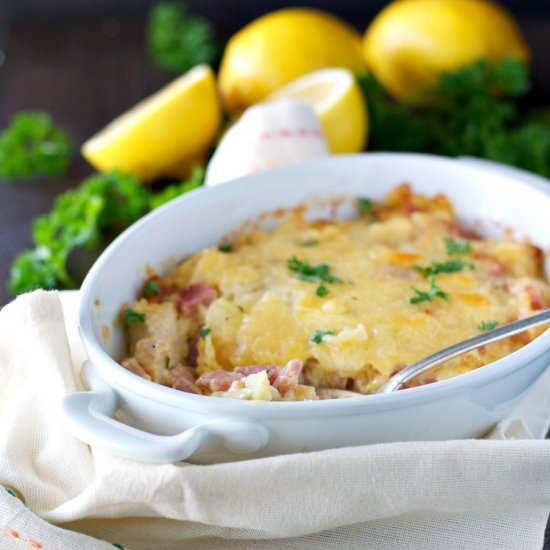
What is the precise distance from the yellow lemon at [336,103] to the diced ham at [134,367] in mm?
1272

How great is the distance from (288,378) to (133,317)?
418mm

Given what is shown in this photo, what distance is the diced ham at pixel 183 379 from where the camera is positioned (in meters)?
1.78

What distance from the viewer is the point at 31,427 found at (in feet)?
5.54

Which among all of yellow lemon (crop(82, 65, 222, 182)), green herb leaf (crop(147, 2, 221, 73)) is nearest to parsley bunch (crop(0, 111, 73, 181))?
yellow lemon (crop(82, 65, 222, 182))

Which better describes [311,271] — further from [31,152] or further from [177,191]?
[31,152]

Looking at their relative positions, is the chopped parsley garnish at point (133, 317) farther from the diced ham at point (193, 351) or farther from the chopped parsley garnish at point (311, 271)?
the chopped parsley garnish at point (311, 271)

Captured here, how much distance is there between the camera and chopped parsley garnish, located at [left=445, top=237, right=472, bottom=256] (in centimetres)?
221

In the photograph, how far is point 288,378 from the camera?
1699mm

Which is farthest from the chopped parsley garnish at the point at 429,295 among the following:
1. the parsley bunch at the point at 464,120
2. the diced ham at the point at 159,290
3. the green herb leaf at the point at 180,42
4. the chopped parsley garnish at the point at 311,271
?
the green herb leaf at the point at 180,42

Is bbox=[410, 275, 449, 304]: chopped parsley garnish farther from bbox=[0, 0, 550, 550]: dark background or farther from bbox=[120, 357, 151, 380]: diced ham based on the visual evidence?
bbox=[0, 0, 550, 550]: dark background

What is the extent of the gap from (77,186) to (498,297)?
172 centimetres

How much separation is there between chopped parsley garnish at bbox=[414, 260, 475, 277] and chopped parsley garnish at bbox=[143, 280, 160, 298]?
24.0 inches

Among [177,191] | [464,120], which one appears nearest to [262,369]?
[177,191]

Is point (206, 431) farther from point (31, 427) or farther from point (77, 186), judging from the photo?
point (77, 186)
